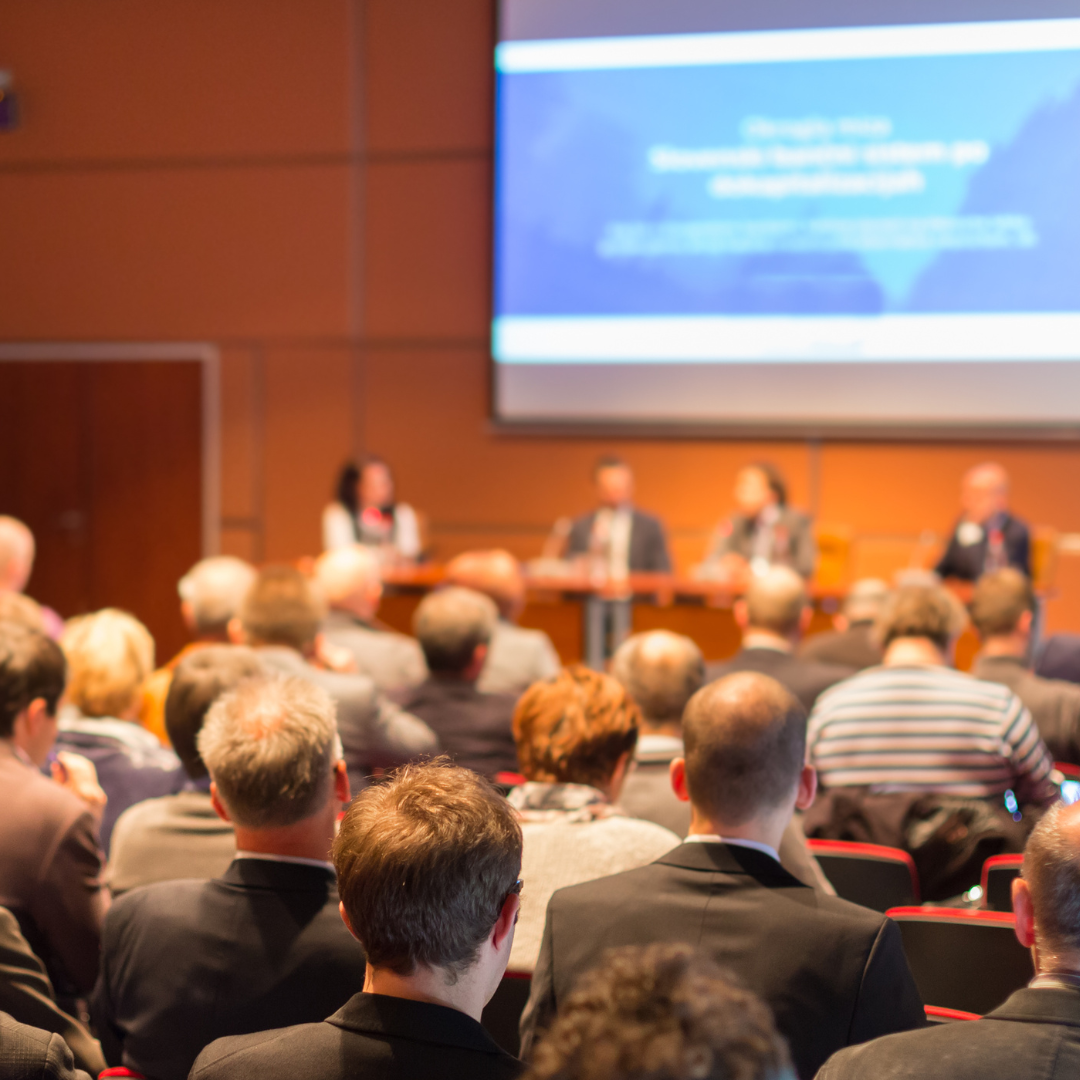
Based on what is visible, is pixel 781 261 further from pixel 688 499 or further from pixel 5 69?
pixel 5 69

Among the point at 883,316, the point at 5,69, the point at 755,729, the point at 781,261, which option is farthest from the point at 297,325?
the point at 755,729

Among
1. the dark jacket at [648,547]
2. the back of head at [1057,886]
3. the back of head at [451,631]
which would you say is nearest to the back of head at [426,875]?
the back of head at [1057,886]

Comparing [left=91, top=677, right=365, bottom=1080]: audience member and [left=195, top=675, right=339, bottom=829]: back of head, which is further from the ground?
[left=195, top=675, right=339, bottom=829]: back of head

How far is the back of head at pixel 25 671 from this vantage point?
2.21 metres

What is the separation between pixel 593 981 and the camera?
2.65 ft

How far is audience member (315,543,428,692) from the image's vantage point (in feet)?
13.6

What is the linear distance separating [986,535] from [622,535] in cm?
206

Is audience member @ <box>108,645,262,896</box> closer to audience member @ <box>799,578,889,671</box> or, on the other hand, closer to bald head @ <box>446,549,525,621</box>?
bald head @ <box>446,549,525,621</box>

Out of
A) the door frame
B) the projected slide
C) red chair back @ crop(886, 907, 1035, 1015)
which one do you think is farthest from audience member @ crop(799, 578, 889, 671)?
the door frame

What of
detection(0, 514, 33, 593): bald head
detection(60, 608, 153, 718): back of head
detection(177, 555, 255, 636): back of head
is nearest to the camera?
detection(60, 608, 153, 718): back of head

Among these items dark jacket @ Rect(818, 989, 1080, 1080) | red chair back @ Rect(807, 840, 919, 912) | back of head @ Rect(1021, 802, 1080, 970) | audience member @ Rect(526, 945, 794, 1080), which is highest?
audience member @ Rect(526, 945, 794, 1080)

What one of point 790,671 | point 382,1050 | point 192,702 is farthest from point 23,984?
point 790,671

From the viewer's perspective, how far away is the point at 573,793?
214 centimetres

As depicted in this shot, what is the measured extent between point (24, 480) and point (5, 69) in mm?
2835
